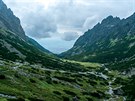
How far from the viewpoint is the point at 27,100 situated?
6669 centimetres

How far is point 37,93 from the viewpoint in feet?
262

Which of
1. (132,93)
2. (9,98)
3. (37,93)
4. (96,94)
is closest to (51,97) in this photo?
(37,93)

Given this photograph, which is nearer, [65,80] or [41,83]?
[41,83]

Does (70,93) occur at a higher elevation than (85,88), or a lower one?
lower

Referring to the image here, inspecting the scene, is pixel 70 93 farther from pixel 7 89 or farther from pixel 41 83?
pixel 7 89

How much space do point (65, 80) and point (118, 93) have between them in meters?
23.0

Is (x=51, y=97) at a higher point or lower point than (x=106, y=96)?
lower

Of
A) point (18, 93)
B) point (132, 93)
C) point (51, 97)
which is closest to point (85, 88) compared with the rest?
point (132, 93)

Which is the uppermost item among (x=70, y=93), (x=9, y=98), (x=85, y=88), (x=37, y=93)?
(x=85, y=88)

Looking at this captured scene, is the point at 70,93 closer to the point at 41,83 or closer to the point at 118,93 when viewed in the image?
the point at 41,83

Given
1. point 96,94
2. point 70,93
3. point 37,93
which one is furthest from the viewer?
point 96,94

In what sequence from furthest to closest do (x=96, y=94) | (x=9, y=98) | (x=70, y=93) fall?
(x=96, y=94), (x=70, y=93), (x=9, y=98)

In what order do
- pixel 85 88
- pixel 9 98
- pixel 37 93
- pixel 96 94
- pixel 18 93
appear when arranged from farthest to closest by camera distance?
→ pixel 85 88
pixel 96 94
pixel 37 93
pixel 18 93
pixel 9 98

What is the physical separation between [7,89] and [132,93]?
64484 mm
